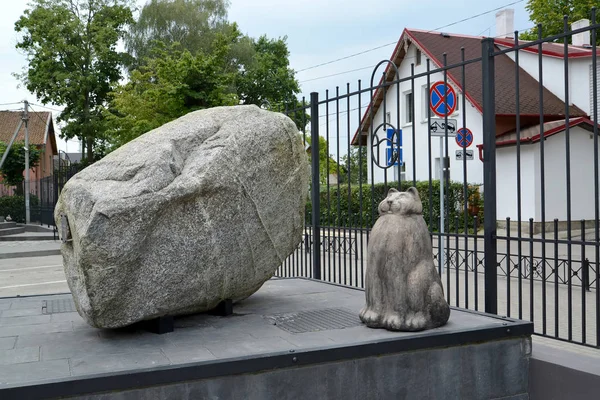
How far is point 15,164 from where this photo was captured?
94.3 feet

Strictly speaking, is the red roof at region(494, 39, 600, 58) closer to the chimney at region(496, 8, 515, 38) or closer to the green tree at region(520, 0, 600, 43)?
the chimney at region(496, 8, 515, 38)

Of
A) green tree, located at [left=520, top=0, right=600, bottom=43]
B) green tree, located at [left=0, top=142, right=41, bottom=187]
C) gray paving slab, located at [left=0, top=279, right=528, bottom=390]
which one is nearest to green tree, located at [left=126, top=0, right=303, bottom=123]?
green tree, located at [left=0, top=142, right=41, bottom=187]

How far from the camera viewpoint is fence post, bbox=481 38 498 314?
4.87m

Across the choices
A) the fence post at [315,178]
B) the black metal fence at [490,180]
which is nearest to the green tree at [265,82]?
→ the black metal fence at [490,180]

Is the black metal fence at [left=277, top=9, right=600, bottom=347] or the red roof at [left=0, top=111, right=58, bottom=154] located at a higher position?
the red roof at [left=0, top=111, right=58, bottom=154]

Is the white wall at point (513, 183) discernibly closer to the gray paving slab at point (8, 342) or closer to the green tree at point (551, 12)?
the green tree at point (551, 12)

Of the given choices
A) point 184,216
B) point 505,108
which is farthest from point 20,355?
point 505,108

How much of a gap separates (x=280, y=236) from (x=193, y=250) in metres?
0.92

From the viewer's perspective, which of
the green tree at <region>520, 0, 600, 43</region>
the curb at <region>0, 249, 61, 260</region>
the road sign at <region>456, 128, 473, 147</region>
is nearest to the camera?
the road sign at <region>456, 128, 473, 147</region>

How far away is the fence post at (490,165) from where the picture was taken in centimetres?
487

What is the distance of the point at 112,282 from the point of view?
3.95 meters

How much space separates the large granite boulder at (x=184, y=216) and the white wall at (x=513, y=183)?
40.5ft

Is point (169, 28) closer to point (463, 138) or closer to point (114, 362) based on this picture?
point (463, 138)

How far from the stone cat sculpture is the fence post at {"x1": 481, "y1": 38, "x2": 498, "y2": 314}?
0.82 meters
